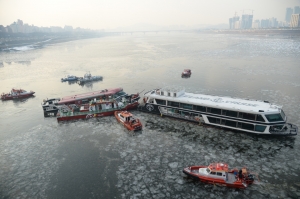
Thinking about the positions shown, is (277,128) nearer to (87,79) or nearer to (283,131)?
(283,131)

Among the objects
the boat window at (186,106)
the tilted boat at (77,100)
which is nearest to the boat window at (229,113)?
the boat window at (186,106)

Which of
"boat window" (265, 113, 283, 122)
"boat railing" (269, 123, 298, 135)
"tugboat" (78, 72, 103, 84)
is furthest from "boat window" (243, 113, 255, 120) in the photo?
"tugboat" (78, 72, 103, 84)

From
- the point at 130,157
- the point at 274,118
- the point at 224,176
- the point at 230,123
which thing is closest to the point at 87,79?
the point at 130,157

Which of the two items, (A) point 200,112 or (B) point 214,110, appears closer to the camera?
(B) point 214,110

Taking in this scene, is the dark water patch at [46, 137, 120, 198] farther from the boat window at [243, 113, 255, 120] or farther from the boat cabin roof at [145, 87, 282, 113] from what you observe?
the boat window at [243, 113, 255, 120]

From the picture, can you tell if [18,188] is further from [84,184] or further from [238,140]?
[238,140]

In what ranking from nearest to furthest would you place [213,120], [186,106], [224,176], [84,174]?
[224,176], [84,174], [213,120], [186,106]

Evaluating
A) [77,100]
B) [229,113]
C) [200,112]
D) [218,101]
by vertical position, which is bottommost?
[200,112]
